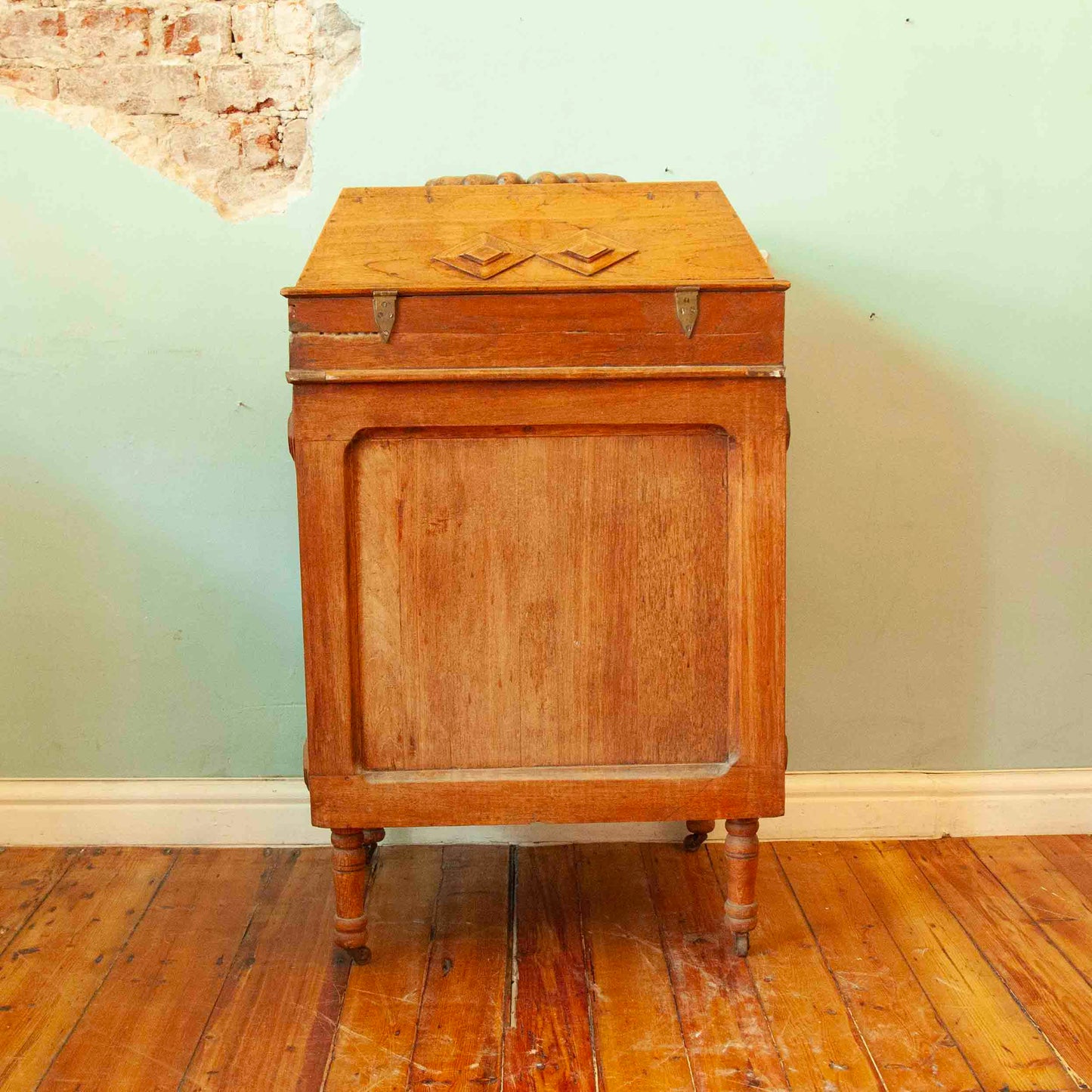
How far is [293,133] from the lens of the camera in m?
2.15

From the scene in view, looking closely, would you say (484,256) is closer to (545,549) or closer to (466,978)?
(545,549)

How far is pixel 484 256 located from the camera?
5.39ft

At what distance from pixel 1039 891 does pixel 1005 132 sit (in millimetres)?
1455

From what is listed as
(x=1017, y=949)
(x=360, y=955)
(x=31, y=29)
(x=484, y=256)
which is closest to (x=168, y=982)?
(x=360, y=955)

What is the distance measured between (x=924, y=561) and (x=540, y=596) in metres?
0.99

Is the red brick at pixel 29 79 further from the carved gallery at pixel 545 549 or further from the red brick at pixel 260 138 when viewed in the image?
the red brick at pixel 260 138

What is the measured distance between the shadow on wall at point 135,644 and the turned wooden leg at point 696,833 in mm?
821

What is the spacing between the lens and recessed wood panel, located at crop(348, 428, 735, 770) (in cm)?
167

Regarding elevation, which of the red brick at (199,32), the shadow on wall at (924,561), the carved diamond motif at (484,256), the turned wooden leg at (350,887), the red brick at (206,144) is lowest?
the turned wooden leg at (350,887)

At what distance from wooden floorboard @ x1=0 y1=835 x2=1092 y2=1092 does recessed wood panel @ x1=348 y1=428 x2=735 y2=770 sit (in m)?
0.39

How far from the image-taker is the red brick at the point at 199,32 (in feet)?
6.96

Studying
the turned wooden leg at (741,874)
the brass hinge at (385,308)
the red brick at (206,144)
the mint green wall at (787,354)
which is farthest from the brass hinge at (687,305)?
the red brick at (206,144)

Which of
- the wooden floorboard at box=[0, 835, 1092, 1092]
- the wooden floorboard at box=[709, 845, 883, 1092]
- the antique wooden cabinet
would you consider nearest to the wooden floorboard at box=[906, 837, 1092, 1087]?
the wooden floorboard at box=[0, 835, 1092, 1092]

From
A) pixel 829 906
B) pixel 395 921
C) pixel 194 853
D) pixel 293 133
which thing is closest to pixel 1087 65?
pixel 293 133
